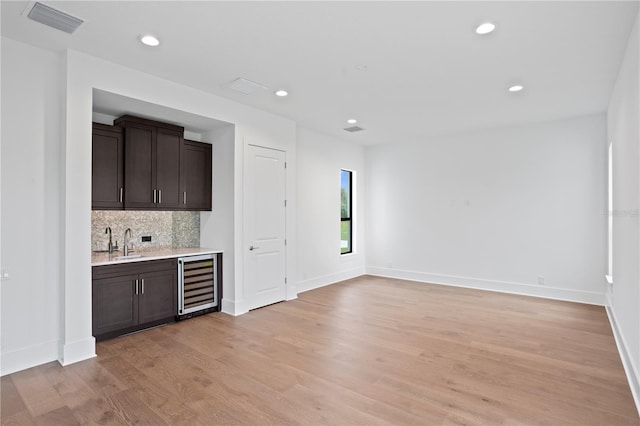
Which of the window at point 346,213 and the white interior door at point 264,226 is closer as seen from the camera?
the white interior door at point 264,226

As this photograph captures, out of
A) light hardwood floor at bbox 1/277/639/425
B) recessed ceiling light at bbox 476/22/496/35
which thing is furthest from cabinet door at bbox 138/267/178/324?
recessed ceiling light at bbox 476/22/496/35

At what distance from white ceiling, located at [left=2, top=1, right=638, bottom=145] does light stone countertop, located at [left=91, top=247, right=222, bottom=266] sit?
204 cm

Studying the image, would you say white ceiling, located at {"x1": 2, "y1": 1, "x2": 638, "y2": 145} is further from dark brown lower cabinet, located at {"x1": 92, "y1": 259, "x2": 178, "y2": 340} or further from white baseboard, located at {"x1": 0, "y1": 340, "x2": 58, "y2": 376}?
white baseboard, located at {"x1": 0, "y1": 340, "x2": 58, "y2": 376}

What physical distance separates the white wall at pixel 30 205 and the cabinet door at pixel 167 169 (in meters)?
1.16

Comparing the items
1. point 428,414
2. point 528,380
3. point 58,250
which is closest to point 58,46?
point 58,250

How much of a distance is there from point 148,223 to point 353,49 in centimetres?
347

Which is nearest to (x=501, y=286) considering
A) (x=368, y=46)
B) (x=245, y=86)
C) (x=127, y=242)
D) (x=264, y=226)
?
(x=264, y=226)

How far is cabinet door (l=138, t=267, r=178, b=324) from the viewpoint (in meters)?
3.94

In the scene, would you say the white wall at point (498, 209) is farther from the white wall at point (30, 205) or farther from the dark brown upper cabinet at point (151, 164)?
the white wall at point (30, 205)

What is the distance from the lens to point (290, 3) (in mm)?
2412

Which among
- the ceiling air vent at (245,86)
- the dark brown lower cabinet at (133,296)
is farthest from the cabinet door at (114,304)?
the ceiling air vent at (245,86)

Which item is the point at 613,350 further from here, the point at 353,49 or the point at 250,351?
the point at 353,49

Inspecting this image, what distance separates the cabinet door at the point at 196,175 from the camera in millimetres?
4621

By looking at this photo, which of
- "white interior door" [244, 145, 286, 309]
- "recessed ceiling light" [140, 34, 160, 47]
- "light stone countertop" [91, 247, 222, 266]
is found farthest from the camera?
"white interior door" [244, 145, 286, 309]
